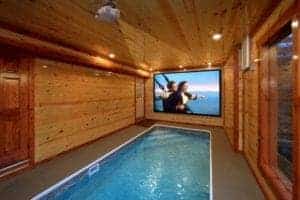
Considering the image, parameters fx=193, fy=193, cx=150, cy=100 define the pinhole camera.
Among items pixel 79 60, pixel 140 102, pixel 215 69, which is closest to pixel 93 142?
pixel 79 60

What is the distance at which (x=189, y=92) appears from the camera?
25.3 ft

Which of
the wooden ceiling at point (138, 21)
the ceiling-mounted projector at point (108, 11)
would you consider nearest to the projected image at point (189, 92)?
the wooden ceiling at point (138, 21)

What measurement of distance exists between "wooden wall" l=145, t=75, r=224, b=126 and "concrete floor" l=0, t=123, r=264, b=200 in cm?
264

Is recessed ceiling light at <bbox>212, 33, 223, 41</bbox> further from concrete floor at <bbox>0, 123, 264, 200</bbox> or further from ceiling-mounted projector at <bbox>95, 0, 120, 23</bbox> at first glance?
concrete floor at <bbox>0, 123, 264, 200</bbox>

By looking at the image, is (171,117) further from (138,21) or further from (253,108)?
(138,21)

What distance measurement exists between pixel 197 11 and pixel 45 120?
126 inches

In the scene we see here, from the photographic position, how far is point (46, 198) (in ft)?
7.80

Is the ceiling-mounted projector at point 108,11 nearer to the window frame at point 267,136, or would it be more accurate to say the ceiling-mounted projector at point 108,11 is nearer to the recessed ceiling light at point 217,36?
the window frame at point 267,136

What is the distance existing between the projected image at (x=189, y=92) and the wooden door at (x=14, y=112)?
5513 millimetres

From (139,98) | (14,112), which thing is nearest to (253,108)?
(14,112)

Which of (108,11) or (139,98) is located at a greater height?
(108,11)

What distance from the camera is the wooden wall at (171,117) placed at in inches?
282

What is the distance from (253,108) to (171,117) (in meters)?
4.84

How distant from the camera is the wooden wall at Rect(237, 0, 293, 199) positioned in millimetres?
2394
